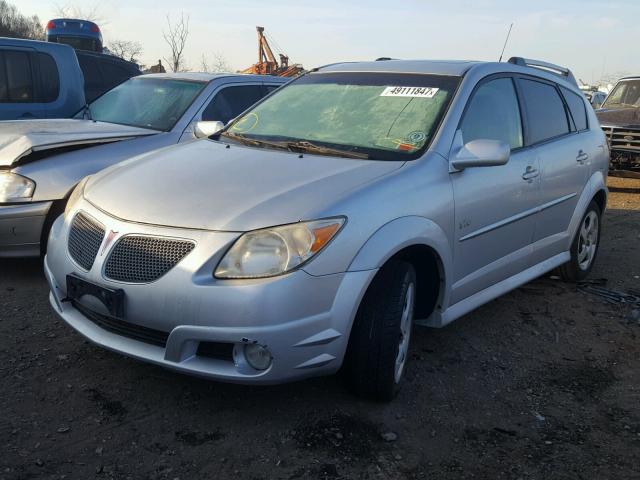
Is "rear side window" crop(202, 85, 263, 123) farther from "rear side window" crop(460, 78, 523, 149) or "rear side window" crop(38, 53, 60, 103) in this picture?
"rear side window" crop(460, 78, 523, 149)

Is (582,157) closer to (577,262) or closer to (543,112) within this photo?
(543,112)

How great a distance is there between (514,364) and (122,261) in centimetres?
233

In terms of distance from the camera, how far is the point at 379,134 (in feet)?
12.4

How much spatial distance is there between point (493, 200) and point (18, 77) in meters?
5.07

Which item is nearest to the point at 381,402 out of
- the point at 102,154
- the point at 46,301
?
the point at 46,301

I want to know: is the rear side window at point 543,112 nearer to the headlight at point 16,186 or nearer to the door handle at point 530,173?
the door handle at point 530,173

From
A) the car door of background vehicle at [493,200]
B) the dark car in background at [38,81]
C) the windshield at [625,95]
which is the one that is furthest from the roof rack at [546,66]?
the windshield at [625,95]

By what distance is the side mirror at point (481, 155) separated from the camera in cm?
354

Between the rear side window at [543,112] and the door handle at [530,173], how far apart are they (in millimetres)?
215

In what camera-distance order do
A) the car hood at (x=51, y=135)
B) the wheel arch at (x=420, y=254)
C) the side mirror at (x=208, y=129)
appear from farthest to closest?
the car hood at (x=51, y=135) < the side mirror at (x=208, y=129) < the wheel arch at (x=420, y=254)

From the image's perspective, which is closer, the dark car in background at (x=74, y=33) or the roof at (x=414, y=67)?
the roof at (x=414, y=67)

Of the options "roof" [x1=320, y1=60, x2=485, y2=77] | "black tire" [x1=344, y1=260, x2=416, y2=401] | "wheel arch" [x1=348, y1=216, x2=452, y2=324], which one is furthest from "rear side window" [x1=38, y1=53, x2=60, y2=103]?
"black tire" [x1=344, y1=260, x2=416, y2=401]

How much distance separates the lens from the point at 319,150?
12.1 feet

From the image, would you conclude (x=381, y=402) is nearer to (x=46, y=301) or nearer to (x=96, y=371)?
(x=96, y=371)
